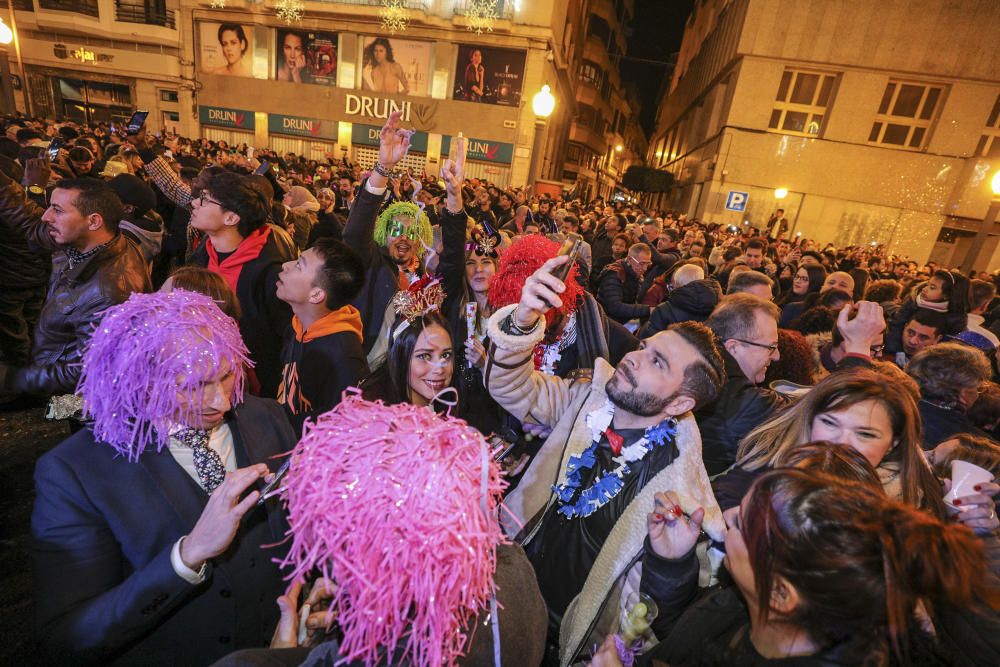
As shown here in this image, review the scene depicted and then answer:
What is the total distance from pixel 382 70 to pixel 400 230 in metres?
25.5

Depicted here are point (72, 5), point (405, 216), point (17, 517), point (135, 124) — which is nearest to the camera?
point (17, 517)

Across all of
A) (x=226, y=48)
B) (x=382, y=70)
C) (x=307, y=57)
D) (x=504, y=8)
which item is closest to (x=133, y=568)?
(x=504, y=8)

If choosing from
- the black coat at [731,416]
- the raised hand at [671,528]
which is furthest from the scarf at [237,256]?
the black coat at [731,416]

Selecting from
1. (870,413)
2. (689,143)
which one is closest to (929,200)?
(689,143)

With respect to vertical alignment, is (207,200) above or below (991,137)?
below

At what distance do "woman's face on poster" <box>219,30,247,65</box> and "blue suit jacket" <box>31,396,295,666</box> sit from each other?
109 ft

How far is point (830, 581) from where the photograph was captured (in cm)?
104

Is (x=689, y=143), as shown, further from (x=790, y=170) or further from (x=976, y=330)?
(x=976, y=330)

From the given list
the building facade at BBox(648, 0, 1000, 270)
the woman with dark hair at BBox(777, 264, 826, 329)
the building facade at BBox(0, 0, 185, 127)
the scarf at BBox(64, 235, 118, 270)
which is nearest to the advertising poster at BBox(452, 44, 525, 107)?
the building facade at BBox(648, 0, 1000, 270)

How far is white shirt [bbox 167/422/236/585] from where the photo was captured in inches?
49.5

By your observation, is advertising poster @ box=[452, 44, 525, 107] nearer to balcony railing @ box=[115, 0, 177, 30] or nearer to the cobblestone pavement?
balcony railing @ box=[115, 0, 177, 30]

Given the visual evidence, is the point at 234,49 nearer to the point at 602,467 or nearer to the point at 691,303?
the point at 691,303

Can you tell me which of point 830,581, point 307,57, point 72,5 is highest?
point 72,5

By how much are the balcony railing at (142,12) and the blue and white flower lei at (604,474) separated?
38073mm
